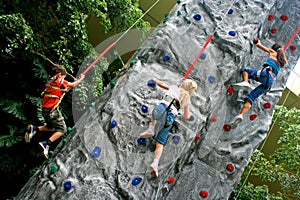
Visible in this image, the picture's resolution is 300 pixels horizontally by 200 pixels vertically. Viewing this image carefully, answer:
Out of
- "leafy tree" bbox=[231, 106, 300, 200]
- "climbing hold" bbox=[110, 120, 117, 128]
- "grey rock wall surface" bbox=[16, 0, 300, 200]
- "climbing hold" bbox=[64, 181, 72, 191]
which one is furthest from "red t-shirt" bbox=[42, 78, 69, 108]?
"leafy tree" bbox=[231, 106, 300, 200]

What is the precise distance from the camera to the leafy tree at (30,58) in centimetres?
504

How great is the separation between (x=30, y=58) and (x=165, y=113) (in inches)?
118

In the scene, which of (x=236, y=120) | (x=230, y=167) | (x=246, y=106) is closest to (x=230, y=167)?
(x=230, y=167)

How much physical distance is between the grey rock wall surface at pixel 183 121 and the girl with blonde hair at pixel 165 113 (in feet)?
0.52

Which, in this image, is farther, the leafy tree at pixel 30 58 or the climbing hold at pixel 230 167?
the leafy tree at pixel 30 58

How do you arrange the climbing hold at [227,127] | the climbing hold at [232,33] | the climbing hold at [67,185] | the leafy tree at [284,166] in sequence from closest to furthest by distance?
the climbing hold at [67,185], the climbing hold at [232,33], the climbing hold at [227,127], the leafy tree at [284,166]

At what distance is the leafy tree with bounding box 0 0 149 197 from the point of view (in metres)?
5.04

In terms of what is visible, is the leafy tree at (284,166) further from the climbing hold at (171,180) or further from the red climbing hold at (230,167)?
the climbing hold at (171,180)

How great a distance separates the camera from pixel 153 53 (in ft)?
13.2

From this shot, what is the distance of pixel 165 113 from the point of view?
3213 millimetres

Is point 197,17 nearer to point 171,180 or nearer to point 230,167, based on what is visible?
point 230,167

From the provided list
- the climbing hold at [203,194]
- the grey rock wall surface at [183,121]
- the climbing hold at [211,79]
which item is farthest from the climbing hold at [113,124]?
the climbing hold at [203,194]

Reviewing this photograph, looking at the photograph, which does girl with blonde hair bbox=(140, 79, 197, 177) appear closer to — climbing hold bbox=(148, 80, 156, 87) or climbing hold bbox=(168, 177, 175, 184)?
climbing hold bbox=(148, 80, 156, 87)

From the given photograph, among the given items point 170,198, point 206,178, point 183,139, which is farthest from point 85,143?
point 206,178
